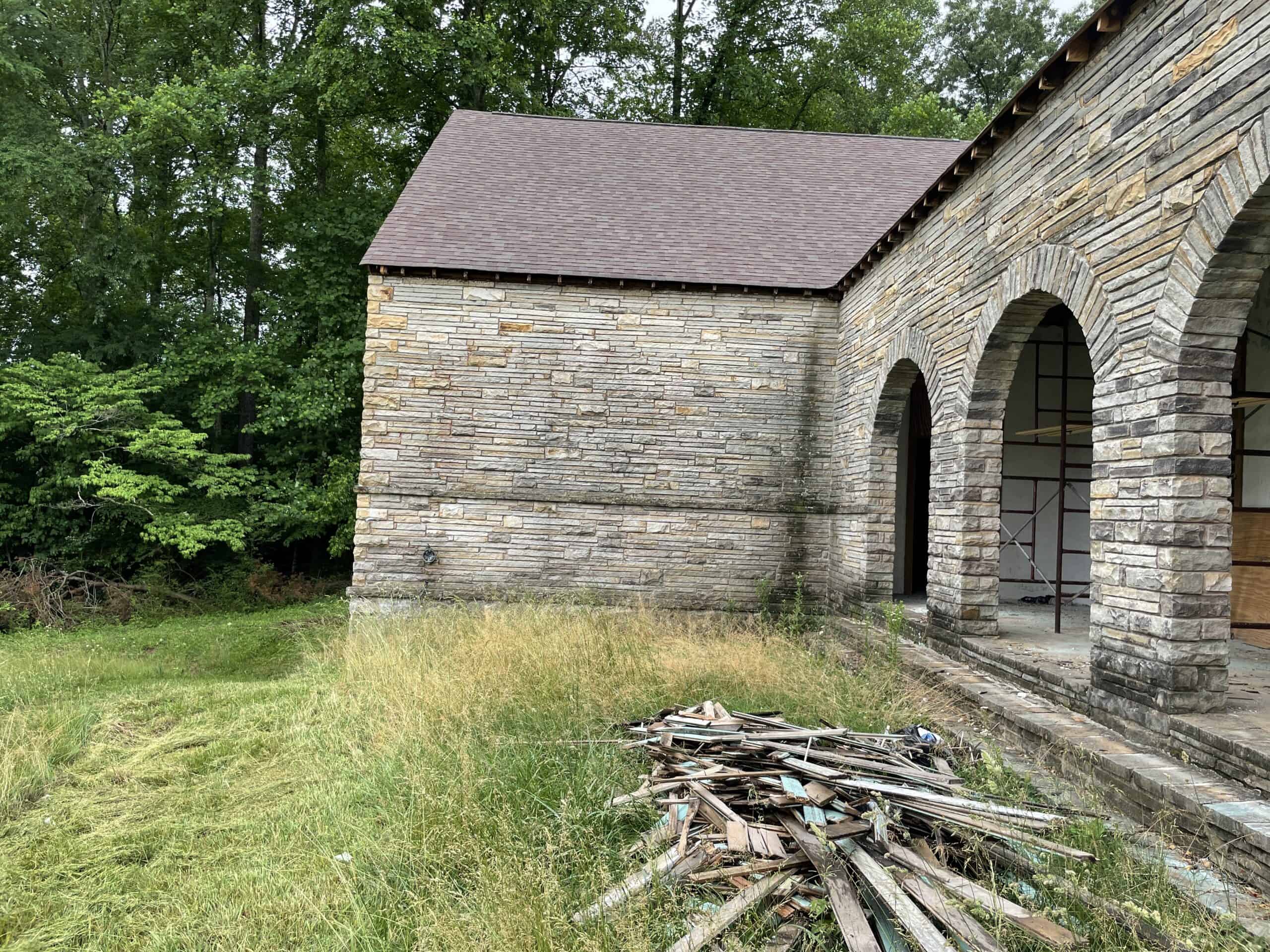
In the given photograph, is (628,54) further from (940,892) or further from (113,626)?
Result: (940,892)

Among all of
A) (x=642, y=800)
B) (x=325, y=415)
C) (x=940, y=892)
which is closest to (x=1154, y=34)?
(x=940, y=892)

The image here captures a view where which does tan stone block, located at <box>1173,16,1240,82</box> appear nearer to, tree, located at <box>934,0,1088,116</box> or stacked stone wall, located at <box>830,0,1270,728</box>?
stacked stone wall, located at <box>830,0,1270,728</box>

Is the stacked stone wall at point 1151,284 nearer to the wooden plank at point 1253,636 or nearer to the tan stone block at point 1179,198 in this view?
the tan stone block at point 1179,198

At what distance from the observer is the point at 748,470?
11.2m

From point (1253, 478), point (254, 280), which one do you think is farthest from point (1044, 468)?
point (254, 280)

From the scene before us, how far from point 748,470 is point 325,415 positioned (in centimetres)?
901

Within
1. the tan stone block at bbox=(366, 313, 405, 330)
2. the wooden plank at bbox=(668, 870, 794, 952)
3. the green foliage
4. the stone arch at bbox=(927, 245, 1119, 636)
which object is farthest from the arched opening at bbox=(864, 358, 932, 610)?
the green foliage

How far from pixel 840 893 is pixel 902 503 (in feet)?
33.3

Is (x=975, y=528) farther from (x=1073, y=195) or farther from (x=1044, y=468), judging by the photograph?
(x=1044, y=468)

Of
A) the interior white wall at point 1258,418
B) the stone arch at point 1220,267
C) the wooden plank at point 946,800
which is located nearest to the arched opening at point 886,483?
the interior white wall at point 1258,418

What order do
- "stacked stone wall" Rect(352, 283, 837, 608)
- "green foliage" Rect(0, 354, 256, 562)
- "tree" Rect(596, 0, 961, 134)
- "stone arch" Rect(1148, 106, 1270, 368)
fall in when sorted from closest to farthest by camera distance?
"stone arch" Rect(1148, 106, 1270, 368)
"stacked stone wall" Rect(352, 283, 837, 608)
"green foliage" Rect(0, 354, 256, 562)
"tree" Rect(596, 0, 961, 134)

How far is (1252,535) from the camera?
7.93 meters

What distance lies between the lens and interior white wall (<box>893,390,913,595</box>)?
12250 millimetres

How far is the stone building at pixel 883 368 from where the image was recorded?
4.38m
